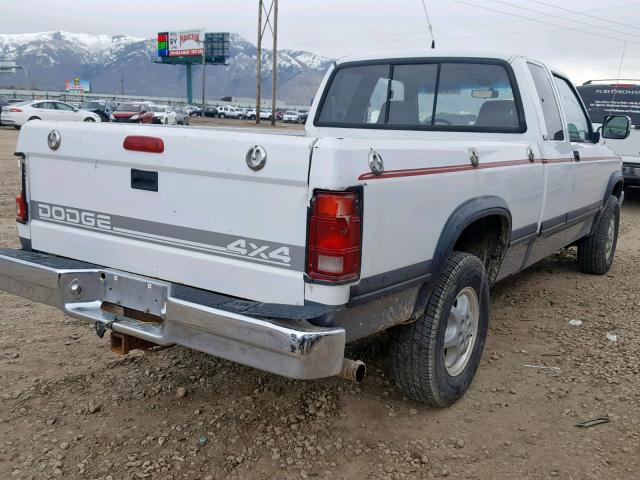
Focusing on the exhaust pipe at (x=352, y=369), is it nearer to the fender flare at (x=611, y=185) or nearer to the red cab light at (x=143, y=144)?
the red cab light at (x=143, y=144)

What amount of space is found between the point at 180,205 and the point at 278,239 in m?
0.57

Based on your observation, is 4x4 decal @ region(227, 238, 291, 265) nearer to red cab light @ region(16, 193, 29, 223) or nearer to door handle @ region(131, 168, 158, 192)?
door handle @ region(131, 168, 158, 192)

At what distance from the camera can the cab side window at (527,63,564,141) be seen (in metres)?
4.67

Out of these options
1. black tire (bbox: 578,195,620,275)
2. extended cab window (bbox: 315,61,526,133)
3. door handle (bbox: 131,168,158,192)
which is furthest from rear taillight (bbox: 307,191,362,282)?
black tire (bbox: 578,195,620,275)

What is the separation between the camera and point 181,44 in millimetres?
88812

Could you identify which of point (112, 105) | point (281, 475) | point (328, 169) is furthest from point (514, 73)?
point (112, 105)

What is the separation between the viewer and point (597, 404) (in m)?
3.76

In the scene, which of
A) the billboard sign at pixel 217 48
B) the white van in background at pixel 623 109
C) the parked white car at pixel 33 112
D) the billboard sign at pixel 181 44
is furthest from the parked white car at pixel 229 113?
the white van in background at pixel 623 109

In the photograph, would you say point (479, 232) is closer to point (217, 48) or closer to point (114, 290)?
point (114, 290)

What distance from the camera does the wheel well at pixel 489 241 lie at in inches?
151

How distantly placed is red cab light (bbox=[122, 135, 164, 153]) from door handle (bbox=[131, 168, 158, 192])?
0.11 m

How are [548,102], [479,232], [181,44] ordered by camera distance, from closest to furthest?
1. [479,232]
2. [548,102]
3. [181,44]

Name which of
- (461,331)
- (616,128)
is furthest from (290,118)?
(461,331)

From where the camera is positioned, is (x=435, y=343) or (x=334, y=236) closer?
(x=334, y=236)
